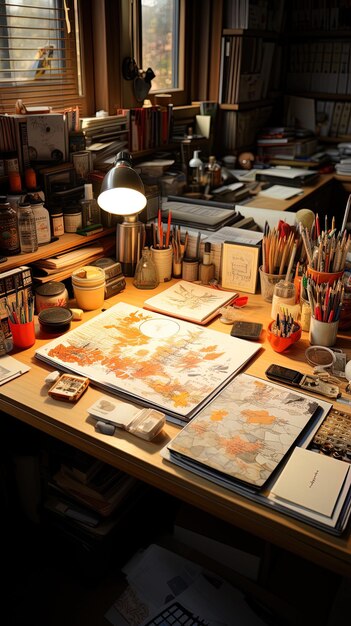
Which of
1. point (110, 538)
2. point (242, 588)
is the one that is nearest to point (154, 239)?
point (110, 538)

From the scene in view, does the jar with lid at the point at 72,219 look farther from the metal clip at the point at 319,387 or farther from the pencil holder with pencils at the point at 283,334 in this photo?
the metal clip at the point at 319,387

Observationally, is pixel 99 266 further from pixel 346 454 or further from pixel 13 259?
pixel 346 454

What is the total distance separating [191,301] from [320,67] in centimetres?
263

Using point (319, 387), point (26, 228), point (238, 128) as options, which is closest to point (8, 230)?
point (26, 228)

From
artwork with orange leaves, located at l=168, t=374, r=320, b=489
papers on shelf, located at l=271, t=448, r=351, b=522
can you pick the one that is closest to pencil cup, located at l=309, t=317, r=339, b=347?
artwork with orange leaves, located at l=168, t=374, r=320, b=489

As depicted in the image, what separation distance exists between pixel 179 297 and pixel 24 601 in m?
0.99

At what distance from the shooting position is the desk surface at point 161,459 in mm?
855

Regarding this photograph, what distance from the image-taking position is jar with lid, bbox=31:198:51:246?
156 centimetres

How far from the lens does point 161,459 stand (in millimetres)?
1002

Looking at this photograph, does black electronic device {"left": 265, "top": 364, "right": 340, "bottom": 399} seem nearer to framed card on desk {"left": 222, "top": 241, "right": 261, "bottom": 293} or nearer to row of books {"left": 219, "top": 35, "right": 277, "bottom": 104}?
framed card on desk {"left": 222, "top": 241, "right": 261, "bottom": 293}

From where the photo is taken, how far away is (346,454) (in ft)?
3.32

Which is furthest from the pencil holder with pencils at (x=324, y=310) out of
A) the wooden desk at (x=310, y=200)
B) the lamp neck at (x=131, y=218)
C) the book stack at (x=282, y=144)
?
the book stack at (x=282, y=144)

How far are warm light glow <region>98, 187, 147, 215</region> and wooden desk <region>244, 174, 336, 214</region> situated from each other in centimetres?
104

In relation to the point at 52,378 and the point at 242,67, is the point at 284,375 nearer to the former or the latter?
the point at 52,378
